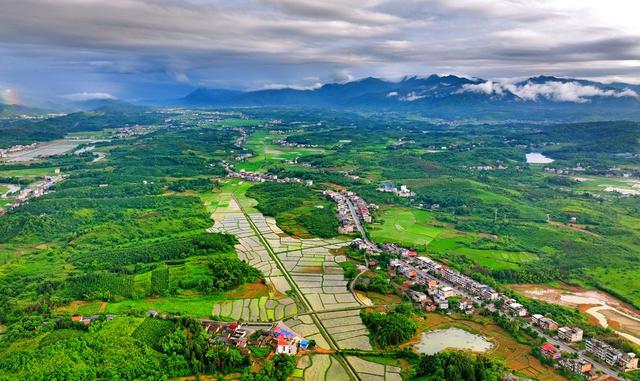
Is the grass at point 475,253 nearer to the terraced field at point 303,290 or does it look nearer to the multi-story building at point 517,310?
the multi-story building at point 517,310

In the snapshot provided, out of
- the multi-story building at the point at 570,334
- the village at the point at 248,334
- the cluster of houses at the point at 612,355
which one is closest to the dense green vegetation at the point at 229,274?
the village at the point at 248,334

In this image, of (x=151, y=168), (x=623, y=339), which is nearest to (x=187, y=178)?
(x=151, y=168)

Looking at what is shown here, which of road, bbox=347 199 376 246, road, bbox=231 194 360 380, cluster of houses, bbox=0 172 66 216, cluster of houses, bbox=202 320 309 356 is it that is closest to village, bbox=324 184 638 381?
road, bbox=347 199 376 246

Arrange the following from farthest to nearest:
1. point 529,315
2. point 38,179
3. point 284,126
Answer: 1. point 284,126
2. point 38,179
3. point 529,315

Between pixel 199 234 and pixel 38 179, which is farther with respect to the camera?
pixel 38 179

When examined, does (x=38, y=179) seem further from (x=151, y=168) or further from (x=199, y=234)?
(x=199, y=234)

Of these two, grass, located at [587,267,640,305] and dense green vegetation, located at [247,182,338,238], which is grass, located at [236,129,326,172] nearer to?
dense green vegetation, located at [247,182,338,238]
